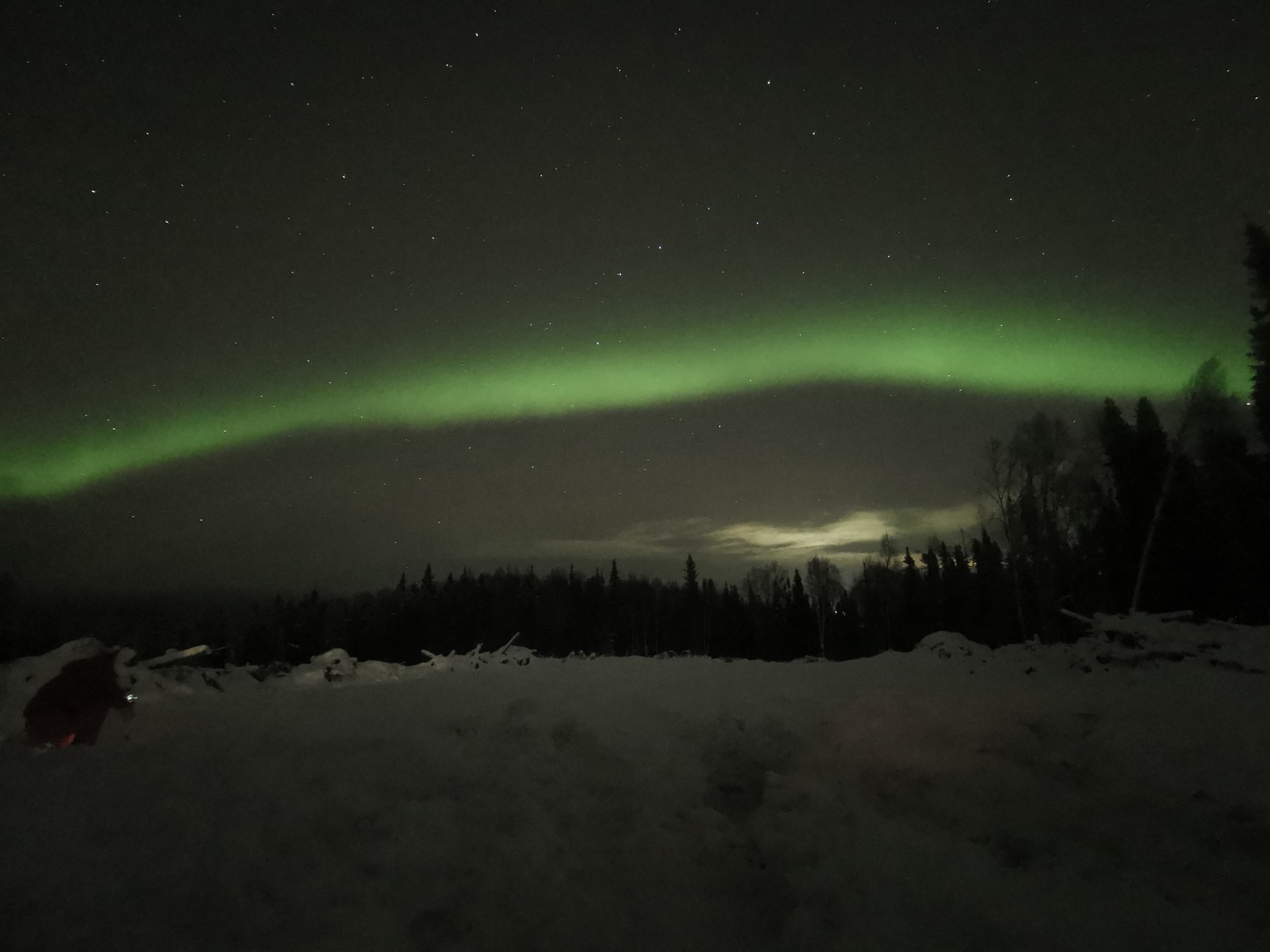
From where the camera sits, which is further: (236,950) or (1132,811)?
(1132,811)

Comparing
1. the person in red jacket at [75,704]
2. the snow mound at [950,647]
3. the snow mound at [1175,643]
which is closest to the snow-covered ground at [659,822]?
the person in red jacket at [75,704]

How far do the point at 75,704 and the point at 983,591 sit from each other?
56.5 m

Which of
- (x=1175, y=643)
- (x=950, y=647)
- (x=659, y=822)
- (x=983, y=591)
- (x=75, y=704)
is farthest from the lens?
(x=983, y=591)

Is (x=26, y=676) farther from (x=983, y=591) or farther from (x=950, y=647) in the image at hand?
(x=983, y=591)

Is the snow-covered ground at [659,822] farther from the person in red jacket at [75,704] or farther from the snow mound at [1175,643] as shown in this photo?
the snow mound at [1175,643]

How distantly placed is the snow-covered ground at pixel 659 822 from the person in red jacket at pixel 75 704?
0.52ft

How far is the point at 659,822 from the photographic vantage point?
3.69 meters

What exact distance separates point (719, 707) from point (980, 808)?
206cm

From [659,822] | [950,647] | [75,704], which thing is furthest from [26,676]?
[950,647]

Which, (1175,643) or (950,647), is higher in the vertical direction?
(1175,643)

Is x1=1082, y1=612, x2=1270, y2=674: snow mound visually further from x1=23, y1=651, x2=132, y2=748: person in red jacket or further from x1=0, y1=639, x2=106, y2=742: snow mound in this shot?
x1=0, y1=639, x2=106, y2=742: snow mound

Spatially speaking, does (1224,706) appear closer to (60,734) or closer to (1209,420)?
(60,734)

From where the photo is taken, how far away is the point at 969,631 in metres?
45.1

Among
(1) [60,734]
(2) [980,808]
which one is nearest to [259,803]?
(1) [60,734]
